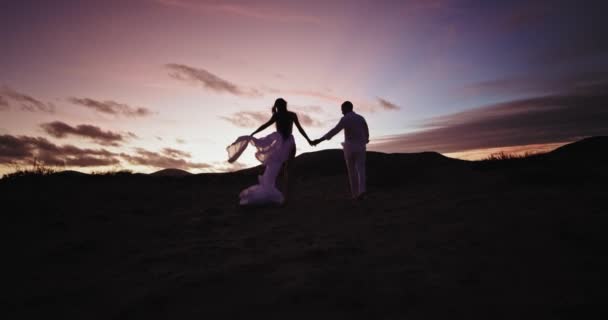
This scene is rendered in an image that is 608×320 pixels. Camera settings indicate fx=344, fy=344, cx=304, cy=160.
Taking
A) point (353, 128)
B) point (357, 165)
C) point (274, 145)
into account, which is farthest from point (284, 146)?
point (357, 165)

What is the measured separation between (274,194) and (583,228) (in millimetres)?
5467

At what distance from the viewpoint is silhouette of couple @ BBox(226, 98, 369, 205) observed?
319 inches

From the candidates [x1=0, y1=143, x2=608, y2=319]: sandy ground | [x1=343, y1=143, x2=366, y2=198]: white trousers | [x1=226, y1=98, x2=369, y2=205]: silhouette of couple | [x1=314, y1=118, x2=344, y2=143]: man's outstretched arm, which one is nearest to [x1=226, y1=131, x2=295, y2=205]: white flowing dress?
[x1=226, y1=98, x2=369, y2=205]: silhouette of couple

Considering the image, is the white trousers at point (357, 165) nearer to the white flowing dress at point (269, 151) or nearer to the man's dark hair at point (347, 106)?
the man's dark hair at point (347, 106)

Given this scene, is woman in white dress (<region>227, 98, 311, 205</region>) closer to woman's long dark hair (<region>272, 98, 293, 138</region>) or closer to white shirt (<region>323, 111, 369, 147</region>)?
woman's long dark hair (<region>272, 98, 293, 138</region>)

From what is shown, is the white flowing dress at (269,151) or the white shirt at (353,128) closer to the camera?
the white flowing dress at (269,151)

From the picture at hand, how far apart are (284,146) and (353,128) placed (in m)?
1.76

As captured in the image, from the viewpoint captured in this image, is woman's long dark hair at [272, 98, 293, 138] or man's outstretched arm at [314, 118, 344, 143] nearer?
woman's long dark hair at [272, 98, 293, 138]

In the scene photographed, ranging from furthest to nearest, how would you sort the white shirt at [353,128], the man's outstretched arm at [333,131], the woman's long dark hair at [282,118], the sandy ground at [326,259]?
the man's outstretched arm at [333,131], the white shirt at [353,128], the woman's long dark hair at [282,118], the sandy ground at [326,259]

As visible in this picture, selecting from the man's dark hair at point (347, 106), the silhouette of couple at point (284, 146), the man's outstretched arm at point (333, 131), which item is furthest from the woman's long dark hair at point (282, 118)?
the man's dark hair at point (347, 106)

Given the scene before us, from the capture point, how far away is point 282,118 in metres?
8.20

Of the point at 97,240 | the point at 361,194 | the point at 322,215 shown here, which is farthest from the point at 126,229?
the point at 361,194

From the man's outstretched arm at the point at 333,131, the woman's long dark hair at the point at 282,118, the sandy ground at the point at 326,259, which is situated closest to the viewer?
the sandy ground at the point at 326,259

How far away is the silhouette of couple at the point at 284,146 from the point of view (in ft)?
26.6
